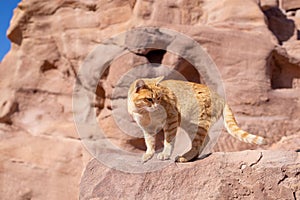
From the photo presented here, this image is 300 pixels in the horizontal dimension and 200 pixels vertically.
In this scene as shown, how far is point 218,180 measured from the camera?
2.80m

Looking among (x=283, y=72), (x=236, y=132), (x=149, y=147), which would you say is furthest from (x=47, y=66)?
(x=236, y=132)

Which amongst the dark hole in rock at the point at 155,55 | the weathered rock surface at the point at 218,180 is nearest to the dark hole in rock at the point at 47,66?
the dark hole in rock at the point at 155,55

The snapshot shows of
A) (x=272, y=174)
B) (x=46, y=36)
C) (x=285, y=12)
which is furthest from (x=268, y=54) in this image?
(x=46, y=36)

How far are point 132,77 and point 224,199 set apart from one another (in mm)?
4394

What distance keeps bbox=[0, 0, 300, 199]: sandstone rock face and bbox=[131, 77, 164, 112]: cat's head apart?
3.27 metres

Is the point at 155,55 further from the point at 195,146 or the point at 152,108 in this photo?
the point at 152,108

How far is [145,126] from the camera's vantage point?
3309mm

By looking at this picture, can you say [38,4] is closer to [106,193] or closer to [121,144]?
[121,144]

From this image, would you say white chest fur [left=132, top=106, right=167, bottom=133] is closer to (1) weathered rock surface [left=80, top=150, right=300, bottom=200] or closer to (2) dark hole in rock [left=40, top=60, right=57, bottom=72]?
(1) weathered rock surface [left=80, top=150, right=300, bottom=200]

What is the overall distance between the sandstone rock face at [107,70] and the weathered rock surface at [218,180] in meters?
3.02

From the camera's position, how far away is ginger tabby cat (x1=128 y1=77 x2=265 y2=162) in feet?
9.96

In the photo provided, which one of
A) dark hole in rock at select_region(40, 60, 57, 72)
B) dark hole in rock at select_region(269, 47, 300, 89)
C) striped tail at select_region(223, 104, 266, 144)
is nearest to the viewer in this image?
striped tail at select_region(223, 104, 266, 144)

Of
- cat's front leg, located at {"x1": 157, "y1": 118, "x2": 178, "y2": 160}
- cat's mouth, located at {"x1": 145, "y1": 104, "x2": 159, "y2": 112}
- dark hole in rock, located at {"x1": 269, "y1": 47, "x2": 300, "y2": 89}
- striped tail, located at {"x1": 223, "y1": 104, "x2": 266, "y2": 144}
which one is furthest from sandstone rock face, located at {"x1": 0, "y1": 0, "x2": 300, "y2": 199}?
cat's mouth, located at {"x1": 145, "y1": 104, "x2": 159, "y2": 112}

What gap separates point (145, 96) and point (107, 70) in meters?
4.72
